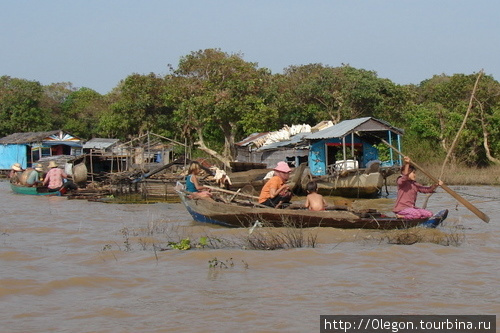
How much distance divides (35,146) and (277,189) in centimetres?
2719

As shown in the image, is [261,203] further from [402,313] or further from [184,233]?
[402,313]

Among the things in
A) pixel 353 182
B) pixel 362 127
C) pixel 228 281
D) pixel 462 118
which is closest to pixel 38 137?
pixel 362 127

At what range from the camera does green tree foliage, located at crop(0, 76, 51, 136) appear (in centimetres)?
3875

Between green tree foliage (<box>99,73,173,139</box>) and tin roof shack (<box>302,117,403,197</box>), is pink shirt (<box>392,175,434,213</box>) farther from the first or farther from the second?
green tree foliage (<box>99,73,173,139</box>)

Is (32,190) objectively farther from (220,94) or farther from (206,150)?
(206,150)

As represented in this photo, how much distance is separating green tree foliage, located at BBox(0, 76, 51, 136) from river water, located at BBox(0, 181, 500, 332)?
1192 inches

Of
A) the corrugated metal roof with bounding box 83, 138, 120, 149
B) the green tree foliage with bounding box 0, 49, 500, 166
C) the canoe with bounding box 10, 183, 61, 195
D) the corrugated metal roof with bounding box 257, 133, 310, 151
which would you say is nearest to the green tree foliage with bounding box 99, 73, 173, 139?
the green tree foliage with bounding box 0, 49, 500, 166

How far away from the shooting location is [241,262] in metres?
7.86

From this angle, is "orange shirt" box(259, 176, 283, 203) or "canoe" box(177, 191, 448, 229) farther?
"orange shirt" box(259, 176, 283, 203)

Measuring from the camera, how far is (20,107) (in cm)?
3912

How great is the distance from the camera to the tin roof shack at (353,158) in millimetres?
17641

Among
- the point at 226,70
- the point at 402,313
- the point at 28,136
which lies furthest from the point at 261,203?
the point at 28,136

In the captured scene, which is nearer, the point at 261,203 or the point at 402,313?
the point at 402,313

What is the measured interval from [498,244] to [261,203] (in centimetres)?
386
